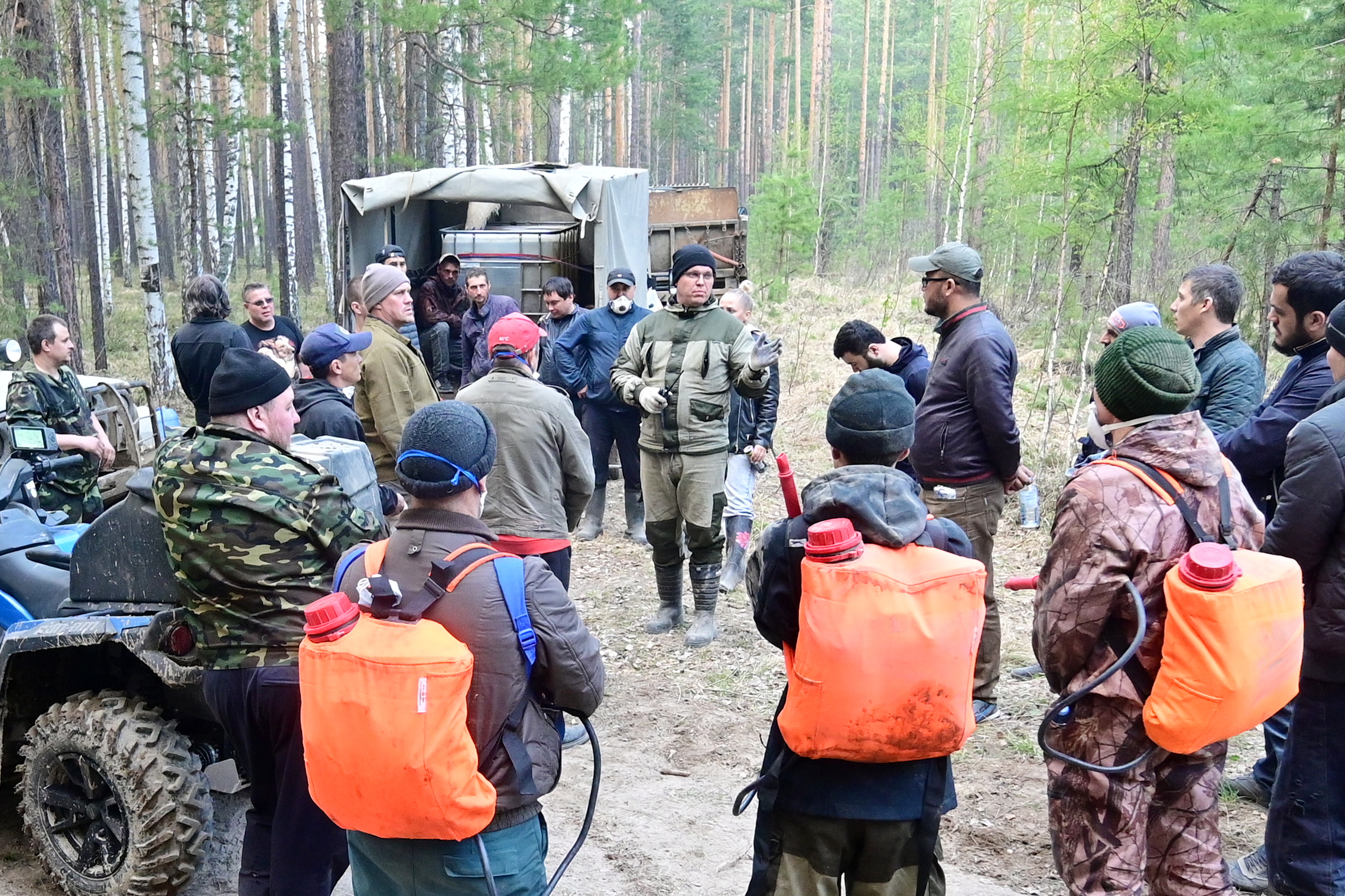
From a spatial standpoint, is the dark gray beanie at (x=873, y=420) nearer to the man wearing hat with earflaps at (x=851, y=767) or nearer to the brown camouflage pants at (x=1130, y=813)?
the man wearing hat with earflaps at (x=851, y=767)

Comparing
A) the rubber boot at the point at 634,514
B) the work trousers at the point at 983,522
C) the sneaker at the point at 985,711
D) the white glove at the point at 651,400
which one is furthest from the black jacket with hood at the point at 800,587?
the rubber boot at the point at 634,514

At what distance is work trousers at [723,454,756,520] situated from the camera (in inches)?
266

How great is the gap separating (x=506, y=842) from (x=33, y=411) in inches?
184

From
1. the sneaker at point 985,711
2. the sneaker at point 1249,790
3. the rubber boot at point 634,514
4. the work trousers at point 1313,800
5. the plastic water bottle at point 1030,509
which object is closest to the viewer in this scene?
the work trousers at point 1313,800

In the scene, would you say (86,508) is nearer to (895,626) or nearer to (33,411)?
(33,411)

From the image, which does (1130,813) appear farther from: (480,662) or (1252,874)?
(480,662)

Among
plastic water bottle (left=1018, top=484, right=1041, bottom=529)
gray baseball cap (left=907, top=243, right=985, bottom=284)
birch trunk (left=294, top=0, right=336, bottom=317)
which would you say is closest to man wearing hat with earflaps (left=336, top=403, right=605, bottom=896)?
gray baseball cap (left=907, top=243, right=985, bottom=284)

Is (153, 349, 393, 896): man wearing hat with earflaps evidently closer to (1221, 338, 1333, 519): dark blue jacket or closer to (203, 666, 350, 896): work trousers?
(203, 666, 350, 896): work trousers

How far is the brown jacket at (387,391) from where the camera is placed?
197 inches

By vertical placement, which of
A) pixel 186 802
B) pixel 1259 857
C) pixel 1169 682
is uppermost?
pixel 1169 682

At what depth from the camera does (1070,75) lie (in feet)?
29.0

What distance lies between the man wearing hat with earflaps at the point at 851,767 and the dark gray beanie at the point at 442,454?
72 centimetres

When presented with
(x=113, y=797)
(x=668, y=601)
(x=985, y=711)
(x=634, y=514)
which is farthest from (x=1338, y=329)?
(x=634, y=514)

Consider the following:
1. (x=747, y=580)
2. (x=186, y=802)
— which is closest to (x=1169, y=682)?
(x=747, y=580)
